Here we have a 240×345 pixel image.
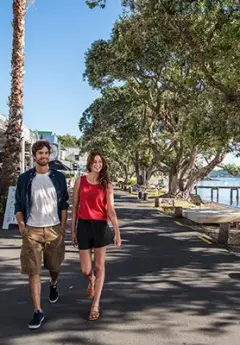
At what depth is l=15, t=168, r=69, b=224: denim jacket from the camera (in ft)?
15.1

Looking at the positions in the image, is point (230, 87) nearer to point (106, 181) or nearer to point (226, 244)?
point (226, 244)

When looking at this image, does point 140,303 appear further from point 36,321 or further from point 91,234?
A: point 36,321

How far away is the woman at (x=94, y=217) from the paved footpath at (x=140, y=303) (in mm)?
419

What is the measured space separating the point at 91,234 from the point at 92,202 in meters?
0.35

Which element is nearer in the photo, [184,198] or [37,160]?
[37,160]

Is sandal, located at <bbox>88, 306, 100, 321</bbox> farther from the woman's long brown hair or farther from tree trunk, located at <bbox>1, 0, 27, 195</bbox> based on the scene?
tree trunk, located at <bbox>1, 0, 27, 195</bbox>

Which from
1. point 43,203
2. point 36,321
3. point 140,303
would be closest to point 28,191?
point 43,203

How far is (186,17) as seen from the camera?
1270cm

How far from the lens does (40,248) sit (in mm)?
4586

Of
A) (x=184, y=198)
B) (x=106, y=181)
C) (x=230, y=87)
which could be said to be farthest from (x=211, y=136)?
(x=106, y=181)

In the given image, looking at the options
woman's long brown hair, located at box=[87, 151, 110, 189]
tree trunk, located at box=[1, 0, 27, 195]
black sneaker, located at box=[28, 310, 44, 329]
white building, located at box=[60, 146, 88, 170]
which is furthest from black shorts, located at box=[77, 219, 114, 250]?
white building, located at box=[60, 146, 88, 170]

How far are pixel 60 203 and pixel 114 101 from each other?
2527 cm

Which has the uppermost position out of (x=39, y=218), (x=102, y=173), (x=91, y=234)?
(x=102, y=173)

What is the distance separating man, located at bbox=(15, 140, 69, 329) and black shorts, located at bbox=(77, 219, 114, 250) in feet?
0.74
